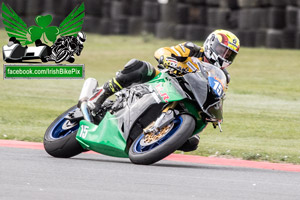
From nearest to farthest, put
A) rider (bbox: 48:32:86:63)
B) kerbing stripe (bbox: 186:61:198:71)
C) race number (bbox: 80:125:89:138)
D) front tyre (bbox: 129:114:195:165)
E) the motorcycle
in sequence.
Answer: front tyre (bbox: 129:114:195:165) → kerbing stripe (bbox: 186:61:198:71) → race number (bbox: 80:125:89:138) → rider (bbox: 48:32:86:63) → the motorcycle

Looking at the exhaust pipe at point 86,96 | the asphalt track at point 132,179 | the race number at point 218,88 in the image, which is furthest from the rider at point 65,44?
the race number at point 218,88

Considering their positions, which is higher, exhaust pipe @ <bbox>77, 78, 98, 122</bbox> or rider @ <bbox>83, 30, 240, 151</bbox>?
rider @ <bbox>83, 30, 240, 151</bbox>

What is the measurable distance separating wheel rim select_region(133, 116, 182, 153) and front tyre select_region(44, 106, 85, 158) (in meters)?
0.88

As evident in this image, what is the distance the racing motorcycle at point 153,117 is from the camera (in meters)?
6.70

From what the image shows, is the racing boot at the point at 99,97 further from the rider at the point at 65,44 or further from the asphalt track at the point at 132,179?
the rider at the point at 65,44

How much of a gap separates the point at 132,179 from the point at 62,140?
1626mm

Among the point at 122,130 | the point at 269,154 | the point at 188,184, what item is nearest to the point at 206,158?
the point at 269,154

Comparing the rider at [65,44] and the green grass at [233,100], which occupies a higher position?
the rider at [65,44]

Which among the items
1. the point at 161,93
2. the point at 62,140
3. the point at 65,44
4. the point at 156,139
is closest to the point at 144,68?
the point at 161,93

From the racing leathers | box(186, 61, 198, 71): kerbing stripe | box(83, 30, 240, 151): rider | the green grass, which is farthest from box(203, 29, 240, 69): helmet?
the green grass

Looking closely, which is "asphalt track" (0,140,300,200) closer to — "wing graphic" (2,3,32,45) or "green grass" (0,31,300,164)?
"green grass" (0,31,300,164)

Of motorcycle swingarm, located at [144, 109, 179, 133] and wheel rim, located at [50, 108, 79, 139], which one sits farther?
wheel rim, located at [50, 108, 79, 139]

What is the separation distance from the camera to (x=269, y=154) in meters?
8.58

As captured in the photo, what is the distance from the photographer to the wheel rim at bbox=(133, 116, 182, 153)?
6688 mm
